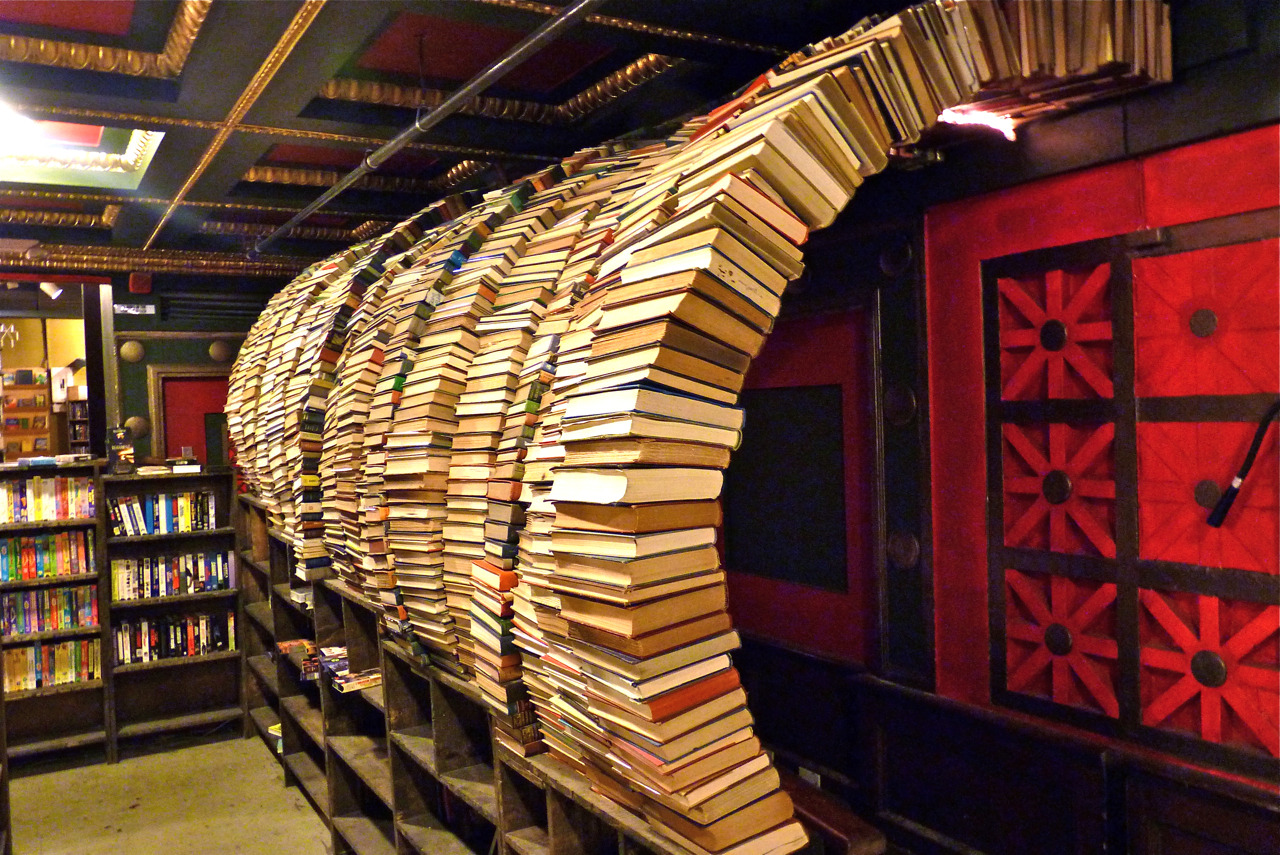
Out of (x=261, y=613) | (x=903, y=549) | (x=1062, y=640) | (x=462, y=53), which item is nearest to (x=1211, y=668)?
(x=1062, y=640)

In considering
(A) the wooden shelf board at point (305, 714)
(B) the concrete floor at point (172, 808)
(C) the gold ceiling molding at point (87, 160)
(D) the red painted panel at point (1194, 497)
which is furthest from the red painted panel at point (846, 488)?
(C) the gold ceiling molding at point (87, 160)

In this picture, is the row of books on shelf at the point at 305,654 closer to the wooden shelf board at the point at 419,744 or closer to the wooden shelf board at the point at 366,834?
the wooden shelf board at the point at 366,834

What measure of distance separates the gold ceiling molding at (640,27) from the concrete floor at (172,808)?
4.18 meters

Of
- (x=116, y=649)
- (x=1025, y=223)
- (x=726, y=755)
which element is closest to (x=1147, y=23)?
(x=1025, y=223)

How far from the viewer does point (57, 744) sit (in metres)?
6.20

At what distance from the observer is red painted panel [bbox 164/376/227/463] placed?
7512mm

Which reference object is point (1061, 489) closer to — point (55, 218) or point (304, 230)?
point (304, 230)

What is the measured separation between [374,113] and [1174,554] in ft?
11.5

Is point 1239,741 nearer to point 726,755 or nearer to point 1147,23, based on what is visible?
point 726,755

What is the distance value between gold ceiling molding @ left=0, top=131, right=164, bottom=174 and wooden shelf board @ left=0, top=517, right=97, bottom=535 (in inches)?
92.9

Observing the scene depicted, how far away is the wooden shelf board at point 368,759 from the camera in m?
3.73

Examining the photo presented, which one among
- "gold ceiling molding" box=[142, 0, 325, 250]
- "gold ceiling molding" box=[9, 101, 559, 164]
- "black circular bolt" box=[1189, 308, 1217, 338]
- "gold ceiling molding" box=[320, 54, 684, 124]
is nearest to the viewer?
"black circular bolt" box=[1189, 308, 1217, 338]

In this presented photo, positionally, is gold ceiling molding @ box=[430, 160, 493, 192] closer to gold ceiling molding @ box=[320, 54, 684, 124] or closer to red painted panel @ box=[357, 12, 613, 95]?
gold ceiling molding @ box=[320, 54, 684, 124]

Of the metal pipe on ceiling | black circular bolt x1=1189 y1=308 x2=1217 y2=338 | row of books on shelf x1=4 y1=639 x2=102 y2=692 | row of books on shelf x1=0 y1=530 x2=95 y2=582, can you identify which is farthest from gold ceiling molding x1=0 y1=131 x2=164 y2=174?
black circular bolt x1=1189 y1=308 x2=1217 y2=338
